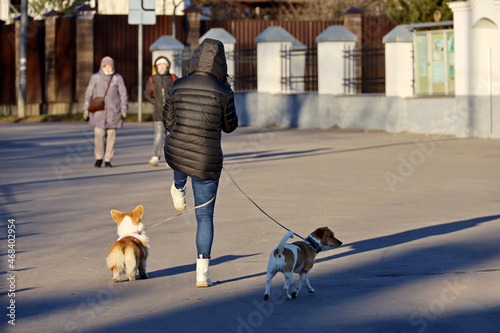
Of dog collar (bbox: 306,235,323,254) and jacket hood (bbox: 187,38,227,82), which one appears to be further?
jacket hood (bbox: 187,38,227,82)

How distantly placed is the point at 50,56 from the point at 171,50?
Result: 17.9 ft

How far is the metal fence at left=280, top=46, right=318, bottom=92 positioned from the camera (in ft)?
90.0

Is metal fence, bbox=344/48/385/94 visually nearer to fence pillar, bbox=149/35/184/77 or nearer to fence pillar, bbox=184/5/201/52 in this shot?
fence pillar, bbox=149/35/184/77

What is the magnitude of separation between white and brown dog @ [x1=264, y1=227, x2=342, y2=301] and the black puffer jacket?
85cm

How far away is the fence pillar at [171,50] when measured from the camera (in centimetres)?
3215

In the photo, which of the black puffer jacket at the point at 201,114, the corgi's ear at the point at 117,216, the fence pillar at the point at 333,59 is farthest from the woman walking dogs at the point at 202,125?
the fence pillar at the point at 333,59

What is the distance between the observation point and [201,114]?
6.75 metres

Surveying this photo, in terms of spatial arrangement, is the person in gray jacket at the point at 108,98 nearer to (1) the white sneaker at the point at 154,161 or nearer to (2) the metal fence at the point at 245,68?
(1) the white sneaker at the point at 154,161

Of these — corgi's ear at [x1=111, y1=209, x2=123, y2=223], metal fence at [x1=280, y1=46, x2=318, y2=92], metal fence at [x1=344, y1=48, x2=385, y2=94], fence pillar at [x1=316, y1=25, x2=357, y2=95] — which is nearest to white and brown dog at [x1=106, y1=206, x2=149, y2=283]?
corgi's ear at [x1=111, y1=209, x2=123, y2=223]

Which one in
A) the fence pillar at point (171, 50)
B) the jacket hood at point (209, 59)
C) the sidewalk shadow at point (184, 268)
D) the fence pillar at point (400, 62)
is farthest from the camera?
the fence pillar at point (171, 50)

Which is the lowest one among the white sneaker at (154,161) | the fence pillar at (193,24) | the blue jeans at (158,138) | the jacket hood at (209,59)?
the white sneaker at (154,161)

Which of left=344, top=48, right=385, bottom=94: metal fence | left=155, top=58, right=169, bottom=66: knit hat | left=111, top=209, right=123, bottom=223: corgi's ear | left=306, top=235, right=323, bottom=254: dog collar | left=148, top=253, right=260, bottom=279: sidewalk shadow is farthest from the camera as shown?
left=344, top=48, right=385, bottom=94: metal fence

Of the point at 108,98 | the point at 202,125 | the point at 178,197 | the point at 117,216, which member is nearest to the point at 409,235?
the point at 178,197

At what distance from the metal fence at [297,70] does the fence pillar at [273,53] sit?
0.43ft
